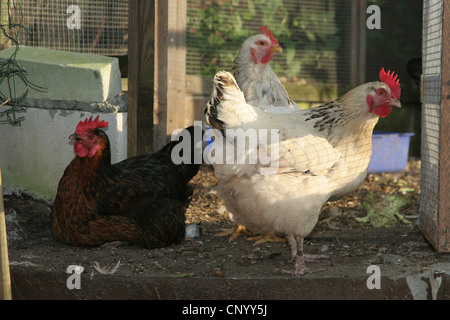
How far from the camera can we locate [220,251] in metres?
3.24

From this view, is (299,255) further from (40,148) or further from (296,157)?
(40,148)

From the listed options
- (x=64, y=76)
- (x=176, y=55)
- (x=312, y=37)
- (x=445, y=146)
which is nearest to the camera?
(x=445, y=146)

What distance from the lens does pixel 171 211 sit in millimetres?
3303

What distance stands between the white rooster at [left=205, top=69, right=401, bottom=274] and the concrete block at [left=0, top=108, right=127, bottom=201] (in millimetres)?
1055

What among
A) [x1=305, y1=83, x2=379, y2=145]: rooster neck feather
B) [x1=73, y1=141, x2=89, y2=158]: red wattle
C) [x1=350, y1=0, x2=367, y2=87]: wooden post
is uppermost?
[x1=350, y1=0, x2=367, y2=87]: wooden post

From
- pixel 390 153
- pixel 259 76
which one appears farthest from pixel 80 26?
pixel 390 153

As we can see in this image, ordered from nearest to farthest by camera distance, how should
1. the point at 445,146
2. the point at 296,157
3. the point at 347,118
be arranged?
the point at 445,146, the point at 296,157, the point at 347,118

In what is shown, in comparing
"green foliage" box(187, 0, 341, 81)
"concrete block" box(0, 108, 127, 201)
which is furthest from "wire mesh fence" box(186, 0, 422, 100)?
"concrete block" box(0, 108, 127, 201)

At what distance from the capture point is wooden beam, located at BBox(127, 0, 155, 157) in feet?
12.3

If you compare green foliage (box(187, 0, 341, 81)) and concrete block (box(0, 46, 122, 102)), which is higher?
green foliage (box(187, 0, 341, 81))

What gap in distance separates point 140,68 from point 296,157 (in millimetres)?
1472

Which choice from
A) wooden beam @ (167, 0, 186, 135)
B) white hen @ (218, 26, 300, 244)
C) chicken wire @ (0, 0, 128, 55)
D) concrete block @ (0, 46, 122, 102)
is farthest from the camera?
wooden beam @ (167, 0, 186, 135)

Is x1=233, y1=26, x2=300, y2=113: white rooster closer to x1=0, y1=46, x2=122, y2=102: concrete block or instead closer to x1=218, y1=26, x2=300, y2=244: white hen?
x1=218, y1=26, x2=300, y2=244: white hen

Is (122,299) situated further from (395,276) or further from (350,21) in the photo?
(350,21)
